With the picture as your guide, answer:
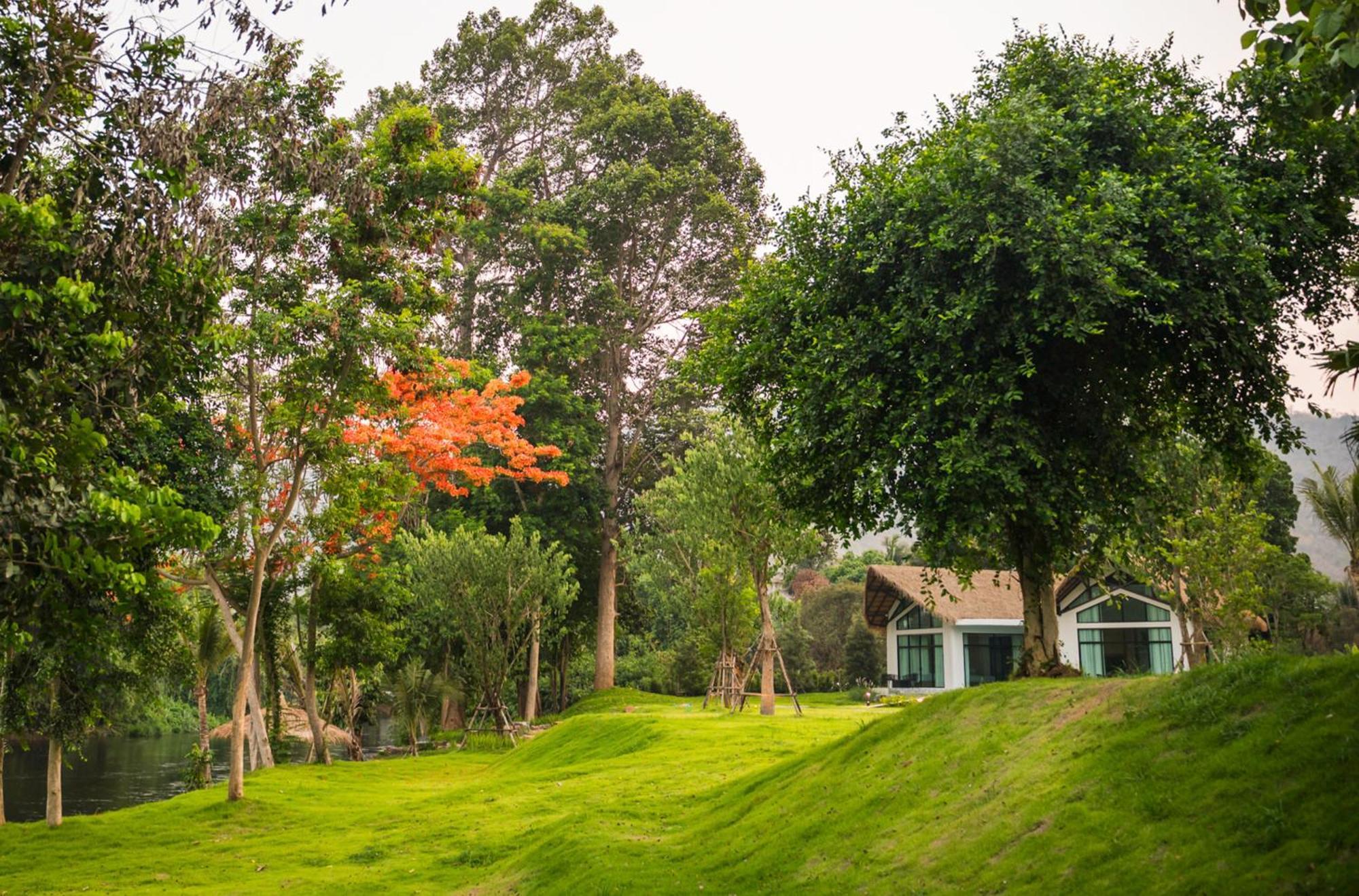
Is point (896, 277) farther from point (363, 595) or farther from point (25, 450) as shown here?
point (363, 595)

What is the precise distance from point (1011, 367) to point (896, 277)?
7.63 feet

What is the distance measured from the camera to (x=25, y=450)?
26.0 ft

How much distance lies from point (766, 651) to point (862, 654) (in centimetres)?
2717

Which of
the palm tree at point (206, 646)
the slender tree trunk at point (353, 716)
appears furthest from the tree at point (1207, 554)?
the slender tree trunk at point (353, 716)

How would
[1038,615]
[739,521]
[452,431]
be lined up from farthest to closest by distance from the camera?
[452,431] → [739,521] → [1038,615]

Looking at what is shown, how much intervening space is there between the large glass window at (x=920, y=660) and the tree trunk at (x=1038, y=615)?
98.5 feet

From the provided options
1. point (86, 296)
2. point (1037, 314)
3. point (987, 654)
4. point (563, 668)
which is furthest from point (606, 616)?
point (86, 296)

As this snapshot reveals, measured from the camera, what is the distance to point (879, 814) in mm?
12406

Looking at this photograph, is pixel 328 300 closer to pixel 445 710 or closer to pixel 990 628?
pixel 445 710

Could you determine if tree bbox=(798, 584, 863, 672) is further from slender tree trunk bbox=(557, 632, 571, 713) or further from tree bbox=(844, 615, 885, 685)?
slender tree trunk bbox=(557, 632, 571, 713)

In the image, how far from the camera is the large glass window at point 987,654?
4416 centimetres

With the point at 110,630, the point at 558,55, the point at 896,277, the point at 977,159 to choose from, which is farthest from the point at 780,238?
the point at 558,55

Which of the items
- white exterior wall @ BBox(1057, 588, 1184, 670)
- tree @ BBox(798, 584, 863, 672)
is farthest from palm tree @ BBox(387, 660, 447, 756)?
tree @ BBox(798, 584, 863, 672)

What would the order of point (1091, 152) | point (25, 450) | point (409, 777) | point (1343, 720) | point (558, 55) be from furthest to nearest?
point (558, 55)
point (409, 777)
point (1091, 152)
point (1343, 720)
point (25, 450)
